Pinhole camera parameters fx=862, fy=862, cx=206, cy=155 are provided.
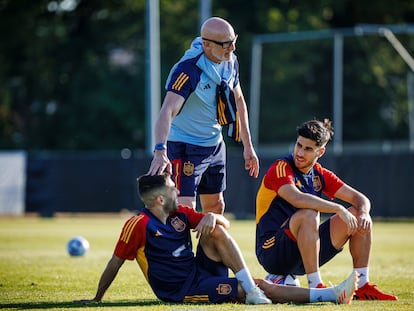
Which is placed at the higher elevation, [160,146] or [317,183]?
[160,146]

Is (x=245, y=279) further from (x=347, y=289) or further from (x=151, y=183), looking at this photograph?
(x=151, y=183)

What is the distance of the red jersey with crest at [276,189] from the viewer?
24.7 feet

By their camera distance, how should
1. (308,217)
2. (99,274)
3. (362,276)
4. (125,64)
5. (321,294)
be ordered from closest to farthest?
(321,294) < (308,217) < (362,276) < (99,274) < (125,64)

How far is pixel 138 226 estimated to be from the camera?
272 inches

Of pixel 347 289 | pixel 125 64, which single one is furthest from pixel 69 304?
pixel 125 64

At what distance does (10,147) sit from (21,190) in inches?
613

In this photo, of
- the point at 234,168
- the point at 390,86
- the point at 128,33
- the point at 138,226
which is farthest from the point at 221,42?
the point at 128,33

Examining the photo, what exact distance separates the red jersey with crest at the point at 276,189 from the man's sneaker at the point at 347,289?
36.9 inches

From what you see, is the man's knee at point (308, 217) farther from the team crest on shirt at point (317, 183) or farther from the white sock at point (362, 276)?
the white sock at point (362, 276)

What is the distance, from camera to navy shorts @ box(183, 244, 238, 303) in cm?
699

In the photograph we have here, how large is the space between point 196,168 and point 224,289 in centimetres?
162

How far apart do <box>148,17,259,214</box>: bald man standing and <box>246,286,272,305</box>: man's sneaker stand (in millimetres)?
1484

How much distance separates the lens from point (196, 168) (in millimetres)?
8273

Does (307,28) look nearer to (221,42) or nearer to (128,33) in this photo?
(128,33)
